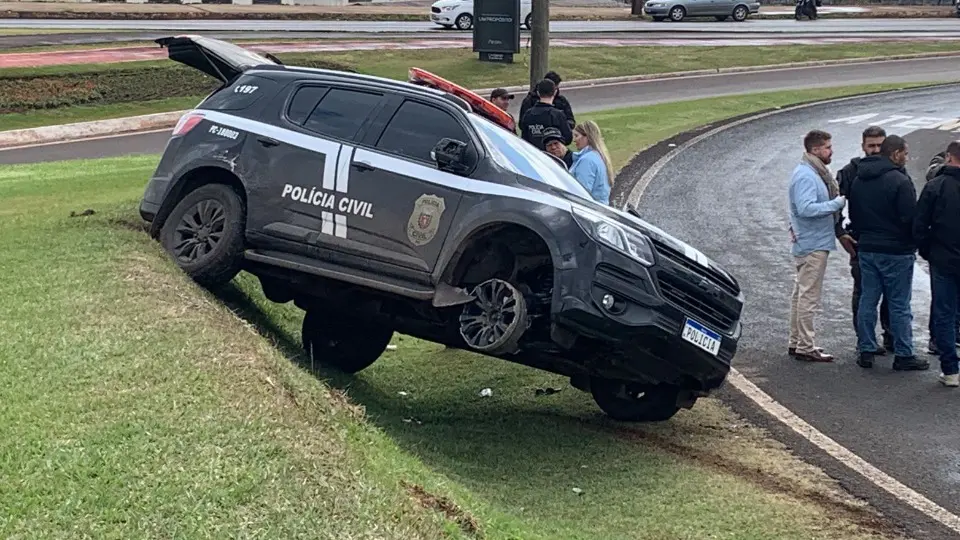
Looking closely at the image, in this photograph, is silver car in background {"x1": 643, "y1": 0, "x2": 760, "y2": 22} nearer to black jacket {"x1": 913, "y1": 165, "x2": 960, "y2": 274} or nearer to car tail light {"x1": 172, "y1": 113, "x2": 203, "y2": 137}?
black jacket {"x1": 913, "y1": 165, "x2": 960, "y2": 274}

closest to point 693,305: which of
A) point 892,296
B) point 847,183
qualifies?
point 892,296

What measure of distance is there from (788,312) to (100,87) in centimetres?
2015

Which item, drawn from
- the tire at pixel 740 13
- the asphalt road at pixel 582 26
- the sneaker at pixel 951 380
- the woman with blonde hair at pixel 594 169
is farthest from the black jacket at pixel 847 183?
the tire at pixel 740 13

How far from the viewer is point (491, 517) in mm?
6379

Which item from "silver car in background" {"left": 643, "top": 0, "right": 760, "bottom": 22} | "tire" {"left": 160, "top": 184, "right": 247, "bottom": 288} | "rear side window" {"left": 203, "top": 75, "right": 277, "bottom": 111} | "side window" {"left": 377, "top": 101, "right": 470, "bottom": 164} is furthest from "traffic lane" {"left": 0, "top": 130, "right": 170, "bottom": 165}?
"silver car in background" {"left": 643, "top": 0, "right": 760, "bottom": 22}

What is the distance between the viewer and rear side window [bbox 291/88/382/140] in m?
9.19

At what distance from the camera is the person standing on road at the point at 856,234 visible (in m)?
10.8

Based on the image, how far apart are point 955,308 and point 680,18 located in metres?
42.9

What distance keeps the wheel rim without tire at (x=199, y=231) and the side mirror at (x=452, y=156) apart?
1861mm

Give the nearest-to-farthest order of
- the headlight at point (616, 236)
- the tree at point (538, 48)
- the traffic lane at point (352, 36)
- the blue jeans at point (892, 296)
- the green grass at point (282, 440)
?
the green grass at point (282, 440), the headlight at point (616, 236), the blue jeans at point (892, 296), the tree at point (538, 48), the traffic lane at point (352, 36)

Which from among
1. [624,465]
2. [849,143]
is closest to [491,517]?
[624,465]

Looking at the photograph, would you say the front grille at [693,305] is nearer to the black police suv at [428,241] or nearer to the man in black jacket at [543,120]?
the black police suv at [428,241]

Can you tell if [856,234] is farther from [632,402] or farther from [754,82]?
[754,82]

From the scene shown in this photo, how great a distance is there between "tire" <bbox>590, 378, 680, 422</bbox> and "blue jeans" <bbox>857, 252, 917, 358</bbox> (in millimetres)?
2447
